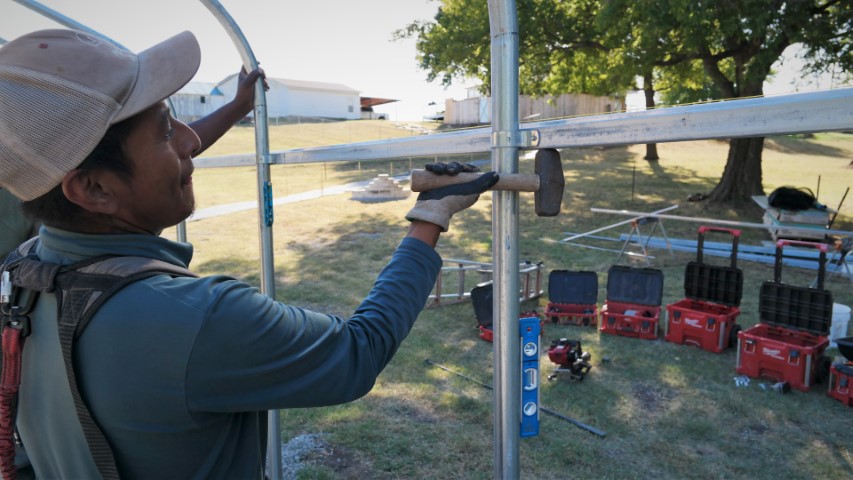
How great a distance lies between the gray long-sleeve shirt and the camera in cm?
110

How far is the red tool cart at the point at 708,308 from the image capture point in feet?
22.0

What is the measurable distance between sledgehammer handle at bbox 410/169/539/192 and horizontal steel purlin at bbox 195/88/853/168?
3.9 inches

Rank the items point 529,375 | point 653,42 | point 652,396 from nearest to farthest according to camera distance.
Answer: point 529,375 < point 652,396 < point 653,42

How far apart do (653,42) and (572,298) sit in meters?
7.62

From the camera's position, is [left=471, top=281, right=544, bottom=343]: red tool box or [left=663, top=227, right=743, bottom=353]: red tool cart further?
[left=471, top=281, right=544, bottom=343]: red tool box

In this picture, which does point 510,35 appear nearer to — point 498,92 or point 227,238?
point 498,92

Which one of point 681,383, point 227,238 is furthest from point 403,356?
point 227,238

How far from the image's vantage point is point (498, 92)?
1.54 meters

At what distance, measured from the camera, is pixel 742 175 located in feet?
50.0

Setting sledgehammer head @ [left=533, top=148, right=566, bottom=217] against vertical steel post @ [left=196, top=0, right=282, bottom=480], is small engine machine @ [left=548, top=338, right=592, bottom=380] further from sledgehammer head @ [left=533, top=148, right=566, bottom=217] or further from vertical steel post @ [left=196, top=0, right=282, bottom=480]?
sledgehammer head @ [left=533, top=148, right=566, bottom=217]

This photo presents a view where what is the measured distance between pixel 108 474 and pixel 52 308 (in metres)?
0.35

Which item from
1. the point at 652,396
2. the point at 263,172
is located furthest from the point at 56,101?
the point at 652,396

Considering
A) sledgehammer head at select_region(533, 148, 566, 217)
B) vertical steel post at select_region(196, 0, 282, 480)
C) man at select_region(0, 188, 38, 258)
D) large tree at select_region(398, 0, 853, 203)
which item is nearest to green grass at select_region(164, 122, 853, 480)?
vertical steel post at select_region(196, 0, 282, 480)

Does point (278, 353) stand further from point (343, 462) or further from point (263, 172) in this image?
point (343, 462)
